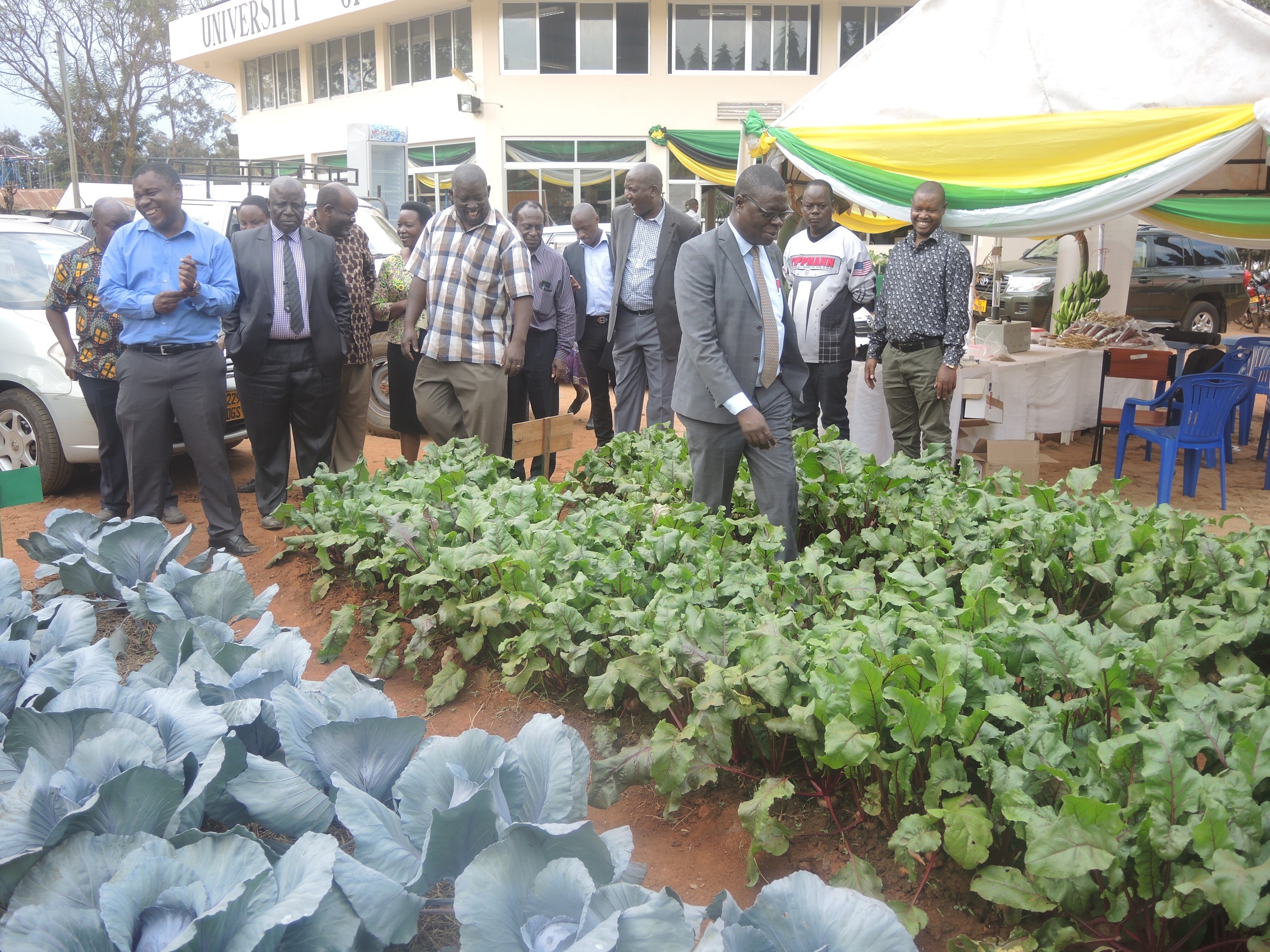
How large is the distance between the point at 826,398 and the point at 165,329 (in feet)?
13.7

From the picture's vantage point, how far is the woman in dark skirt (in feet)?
23.1

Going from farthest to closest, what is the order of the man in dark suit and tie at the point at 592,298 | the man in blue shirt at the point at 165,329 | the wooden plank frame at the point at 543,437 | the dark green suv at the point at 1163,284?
the dark green suv at the point at 1163,284
the man in dark suit and tie at the point at 592,298
the wooden plank frame at the point at 543,437
the man in blue shirt at the point at 165,329

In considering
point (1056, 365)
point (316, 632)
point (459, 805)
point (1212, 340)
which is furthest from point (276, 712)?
point (1212, 340)

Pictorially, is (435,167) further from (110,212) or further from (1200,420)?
(1200,420)

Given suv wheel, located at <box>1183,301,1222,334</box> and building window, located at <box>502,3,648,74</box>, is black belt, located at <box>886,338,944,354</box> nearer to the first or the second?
suv wheel, located at <box>1183,301,1222,334</box>

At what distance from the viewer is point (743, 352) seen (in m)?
4.47

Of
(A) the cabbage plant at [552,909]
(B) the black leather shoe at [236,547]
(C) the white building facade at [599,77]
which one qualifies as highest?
(C) the white building facade at [599,77]

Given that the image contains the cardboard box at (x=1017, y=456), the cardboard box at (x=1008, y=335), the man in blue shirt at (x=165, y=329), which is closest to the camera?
the man in blue shirt at (x=165, y=329)

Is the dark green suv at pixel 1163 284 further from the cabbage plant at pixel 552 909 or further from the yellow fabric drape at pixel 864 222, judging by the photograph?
the cabbage plant at pixel 552 909

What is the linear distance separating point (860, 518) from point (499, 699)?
2176mm

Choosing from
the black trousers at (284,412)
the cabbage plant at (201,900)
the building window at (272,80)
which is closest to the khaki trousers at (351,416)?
the black trousers at (284,412)

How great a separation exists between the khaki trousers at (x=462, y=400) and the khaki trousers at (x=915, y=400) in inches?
99.0

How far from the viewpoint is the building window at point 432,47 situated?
1003 inches

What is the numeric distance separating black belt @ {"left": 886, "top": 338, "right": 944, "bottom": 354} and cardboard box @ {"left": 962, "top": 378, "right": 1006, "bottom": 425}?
2.40ft
